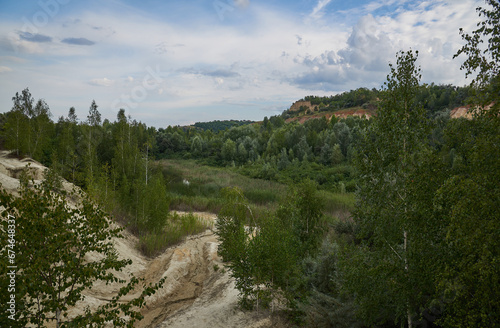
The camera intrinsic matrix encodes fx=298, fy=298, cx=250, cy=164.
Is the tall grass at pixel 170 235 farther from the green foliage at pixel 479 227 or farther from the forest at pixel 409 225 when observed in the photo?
the green foliage at pixel 479 227

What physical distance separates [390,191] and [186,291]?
29.6 ft

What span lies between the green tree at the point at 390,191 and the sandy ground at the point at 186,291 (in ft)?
11.1

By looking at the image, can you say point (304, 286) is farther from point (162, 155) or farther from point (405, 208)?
point (162, 155)

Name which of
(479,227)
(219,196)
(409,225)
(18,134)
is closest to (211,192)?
(219,196)

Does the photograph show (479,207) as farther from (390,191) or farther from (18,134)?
(18,134)

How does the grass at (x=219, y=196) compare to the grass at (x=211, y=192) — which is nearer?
the grass at (x=219, y=196)

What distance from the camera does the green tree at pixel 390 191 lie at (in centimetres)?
520

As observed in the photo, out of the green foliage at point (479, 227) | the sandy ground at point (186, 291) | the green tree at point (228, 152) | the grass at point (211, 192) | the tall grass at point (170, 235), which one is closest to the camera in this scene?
the green foliage at point (479, 227)

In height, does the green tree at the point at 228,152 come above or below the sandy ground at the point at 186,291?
above

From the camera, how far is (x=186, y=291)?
37.9 ft

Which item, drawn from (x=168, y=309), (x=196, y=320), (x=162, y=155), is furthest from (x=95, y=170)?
(x=162, y=155)

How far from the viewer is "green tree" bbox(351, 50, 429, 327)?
205 inches

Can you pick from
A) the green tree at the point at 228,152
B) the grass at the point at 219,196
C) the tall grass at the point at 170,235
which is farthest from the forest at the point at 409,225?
the green tree at the point at 228,152

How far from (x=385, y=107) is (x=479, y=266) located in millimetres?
3247
